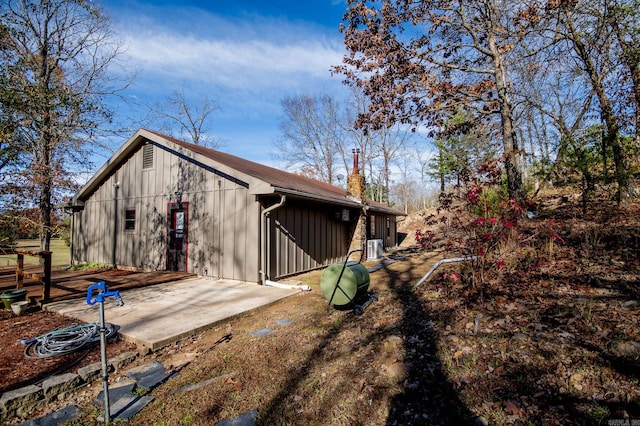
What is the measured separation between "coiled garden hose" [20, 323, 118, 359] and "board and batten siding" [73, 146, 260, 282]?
380 centimetres

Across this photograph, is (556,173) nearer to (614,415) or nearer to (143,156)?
(614,415)

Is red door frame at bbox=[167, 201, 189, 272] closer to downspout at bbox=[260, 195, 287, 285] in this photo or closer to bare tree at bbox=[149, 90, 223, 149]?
downspout at bbox=[260, 195, 287, 285]

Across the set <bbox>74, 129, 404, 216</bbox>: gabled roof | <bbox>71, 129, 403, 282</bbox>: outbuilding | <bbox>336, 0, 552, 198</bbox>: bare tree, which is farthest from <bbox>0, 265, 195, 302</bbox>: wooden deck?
<bbox>336, 0, 552, 198</bbox>: bare tree

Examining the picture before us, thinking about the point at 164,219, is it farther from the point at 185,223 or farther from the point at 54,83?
the point at 54,83

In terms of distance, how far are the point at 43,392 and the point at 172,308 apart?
2.63 metres

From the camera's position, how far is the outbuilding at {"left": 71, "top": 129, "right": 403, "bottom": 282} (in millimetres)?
8008

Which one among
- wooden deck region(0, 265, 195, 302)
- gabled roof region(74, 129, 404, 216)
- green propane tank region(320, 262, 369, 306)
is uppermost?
gabled roof region(74, 129, 404, 216)

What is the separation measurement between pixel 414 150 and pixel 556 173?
27.6 metres

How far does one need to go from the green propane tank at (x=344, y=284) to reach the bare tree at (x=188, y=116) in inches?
936

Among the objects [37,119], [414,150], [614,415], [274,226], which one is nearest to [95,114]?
[37,119]

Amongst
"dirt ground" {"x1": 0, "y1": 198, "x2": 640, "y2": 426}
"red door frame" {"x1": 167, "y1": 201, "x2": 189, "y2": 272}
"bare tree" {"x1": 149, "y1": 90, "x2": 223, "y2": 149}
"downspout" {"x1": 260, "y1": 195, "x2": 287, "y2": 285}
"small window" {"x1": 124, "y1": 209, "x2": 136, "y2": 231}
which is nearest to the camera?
"dirt ground" {"x1": 0, "y1": 198, "x2": 640, "y2": 426}

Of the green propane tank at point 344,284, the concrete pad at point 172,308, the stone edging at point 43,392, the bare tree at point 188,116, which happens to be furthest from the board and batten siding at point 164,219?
the bare tree at point 188,116

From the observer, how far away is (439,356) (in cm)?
323

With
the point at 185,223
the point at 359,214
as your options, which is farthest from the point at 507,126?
the point at 185,223
